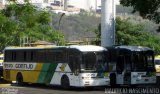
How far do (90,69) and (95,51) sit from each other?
1095 mm

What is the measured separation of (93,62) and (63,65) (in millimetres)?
2044

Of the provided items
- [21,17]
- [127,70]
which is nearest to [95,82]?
[127,70]

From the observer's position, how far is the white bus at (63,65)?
87.9ft

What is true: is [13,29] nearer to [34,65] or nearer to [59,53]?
[34,65]

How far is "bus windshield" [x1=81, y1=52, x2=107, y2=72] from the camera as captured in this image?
1052 inches

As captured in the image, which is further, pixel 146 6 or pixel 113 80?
pixel 146 6

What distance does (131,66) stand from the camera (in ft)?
91.1

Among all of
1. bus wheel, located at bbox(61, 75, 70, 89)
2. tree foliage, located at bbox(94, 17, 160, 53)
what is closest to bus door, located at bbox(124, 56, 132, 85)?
bus wheel, located at bbox(61, 75, 70, 89)

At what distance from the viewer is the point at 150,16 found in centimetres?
3462

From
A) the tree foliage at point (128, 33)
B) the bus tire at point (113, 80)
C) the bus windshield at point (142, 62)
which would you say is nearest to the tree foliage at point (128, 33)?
the tree foliage at point (128, 33)

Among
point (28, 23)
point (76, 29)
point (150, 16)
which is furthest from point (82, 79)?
point (76, 29)

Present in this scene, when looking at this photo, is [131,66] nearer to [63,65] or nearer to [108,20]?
[63,65]

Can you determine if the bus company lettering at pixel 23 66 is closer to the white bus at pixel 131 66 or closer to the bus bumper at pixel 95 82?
the bus bumper at pixel 95 82

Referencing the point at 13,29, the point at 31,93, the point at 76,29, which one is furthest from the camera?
the point at 76,29
